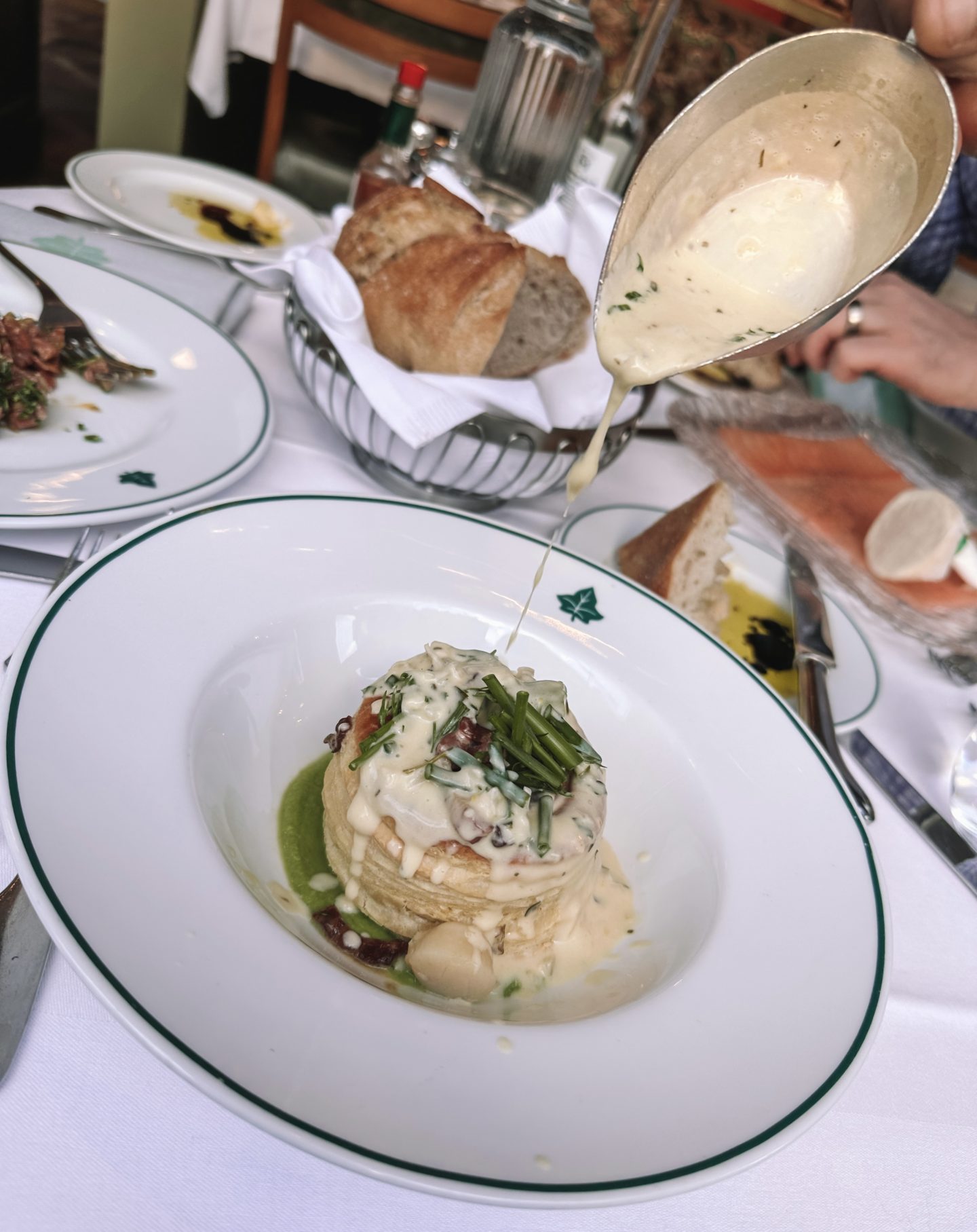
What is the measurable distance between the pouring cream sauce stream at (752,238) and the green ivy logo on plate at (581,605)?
1.34 feet

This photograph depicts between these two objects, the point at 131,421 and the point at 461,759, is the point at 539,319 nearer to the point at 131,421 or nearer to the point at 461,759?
the point at 131,421

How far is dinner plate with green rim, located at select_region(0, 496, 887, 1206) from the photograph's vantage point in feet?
2.72

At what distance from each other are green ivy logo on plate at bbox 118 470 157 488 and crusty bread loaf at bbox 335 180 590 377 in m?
0.64

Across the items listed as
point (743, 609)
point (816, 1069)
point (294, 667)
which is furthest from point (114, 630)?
point (743, 609)

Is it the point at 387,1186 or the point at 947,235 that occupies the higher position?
the point at 947,235

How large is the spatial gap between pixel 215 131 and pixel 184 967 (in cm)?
697

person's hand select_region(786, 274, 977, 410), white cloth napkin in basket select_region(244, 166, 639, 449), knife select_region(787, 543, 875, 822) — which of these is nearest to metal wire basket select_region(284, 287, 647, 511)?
white cloth napkin in basket select_region(244, 166, 639, 449)

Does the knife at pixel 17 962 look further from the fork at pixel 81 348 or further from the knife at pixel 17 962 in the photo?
the fork at pixel 81 348

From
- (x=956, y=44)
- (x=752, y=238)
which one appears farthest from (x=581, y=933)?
(x=956, y=44)

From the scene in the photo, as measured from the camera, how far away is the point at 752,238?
4.68 ft

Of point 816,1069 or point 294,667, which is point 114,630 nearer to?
point 294,667

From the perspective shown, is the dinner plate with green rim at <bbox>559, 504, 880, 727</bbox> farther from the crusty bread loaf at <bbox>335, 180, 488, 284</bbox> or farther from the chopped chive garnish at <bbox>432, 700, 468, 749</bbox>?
the crusty bread loaf at <bbox>335, 180, 488, 284</bbox>

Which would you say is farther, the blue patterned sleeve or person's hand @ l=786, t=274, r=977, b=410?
the blue patterned sleeve

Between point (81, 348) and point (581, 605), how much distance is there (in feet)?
3.87
